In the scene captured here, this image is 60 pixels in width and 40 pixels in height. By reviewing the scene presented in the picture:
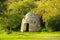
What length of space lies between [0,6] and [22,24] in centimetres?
2437

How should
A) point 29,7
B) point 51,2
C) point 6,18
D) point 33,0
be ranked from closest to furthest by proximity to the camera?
1. point 6,18
2. point 51,2
3. point 29,7
4. point 33,0

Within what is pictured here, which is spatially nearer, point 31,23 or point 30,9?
point 31,23

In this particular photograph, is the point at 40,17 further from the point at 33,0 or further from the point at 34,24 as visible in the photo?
the point at 33,0

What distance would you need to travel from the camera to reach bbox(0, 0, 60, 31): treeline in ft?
91.6

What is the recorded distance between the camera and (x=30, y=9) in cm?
5872

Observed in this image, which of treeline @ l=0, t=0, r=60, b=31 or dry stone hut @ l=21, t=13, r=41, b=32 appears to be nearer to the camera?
treeline @ l=0, t=0, r=60, b=31

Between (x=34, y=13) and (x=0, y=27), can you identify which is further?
(x=34, y=13)

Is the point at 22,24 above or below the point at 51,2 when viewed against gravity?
below

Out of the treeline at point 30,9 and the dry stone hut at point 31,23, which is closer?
the treeline at point 30,9

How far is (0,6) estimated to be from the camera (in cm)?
2838

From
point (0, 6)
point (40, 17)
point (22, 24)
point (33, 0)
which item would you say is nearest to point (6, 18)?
point (0, 6)

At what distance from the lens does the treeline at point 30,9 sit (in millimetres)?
27906

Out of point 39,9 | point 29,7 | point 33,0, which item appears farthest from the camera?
point 33,0

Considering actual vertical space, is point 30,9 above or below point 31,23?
above
